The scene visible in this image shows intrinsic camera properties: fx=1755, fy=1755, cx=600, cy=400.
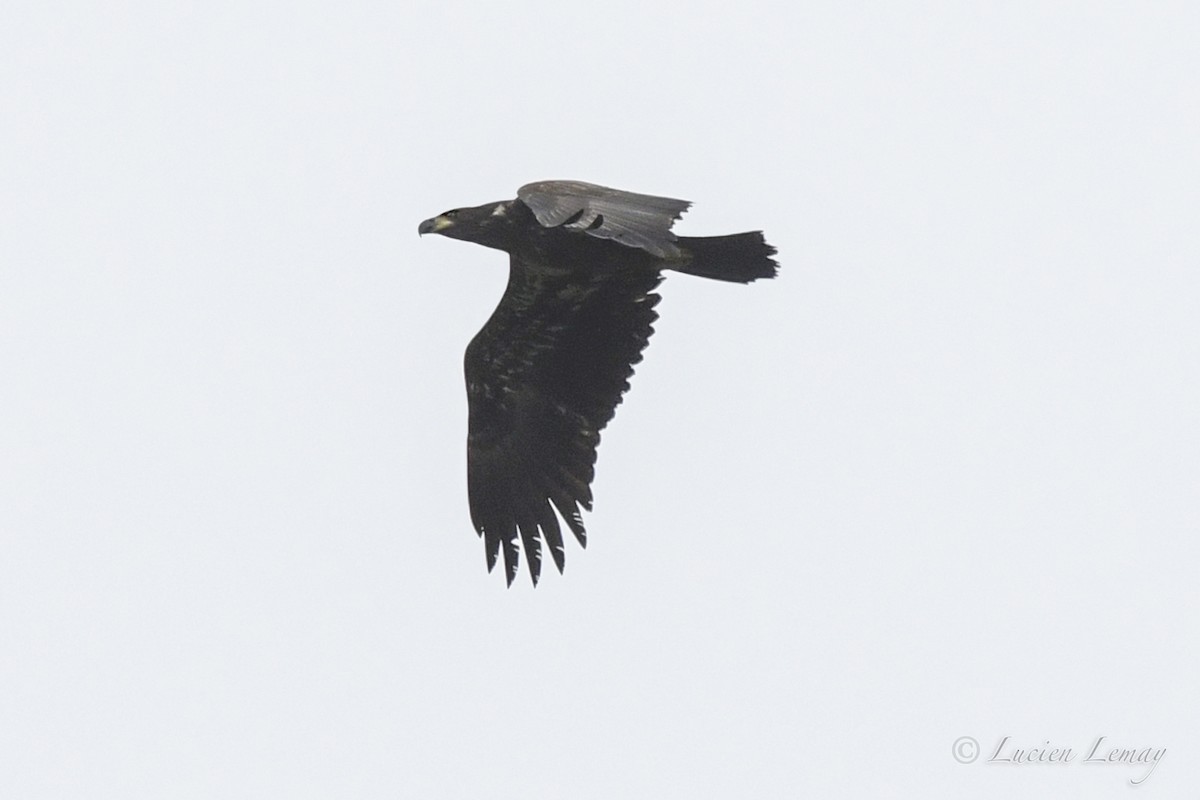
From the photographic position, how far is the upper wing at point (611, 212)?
32.7 ft

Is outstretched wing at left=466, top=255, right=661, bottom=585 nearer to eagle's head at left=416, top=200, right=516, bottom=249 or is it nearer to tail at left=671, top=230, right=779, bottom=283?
eagle's head at left=416, top=200, right=516, bottom=249

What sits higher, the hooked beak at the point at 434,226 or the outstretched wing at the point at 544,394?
the hooked beak at the point at 434,226

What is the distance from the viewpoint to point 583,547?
12492mm

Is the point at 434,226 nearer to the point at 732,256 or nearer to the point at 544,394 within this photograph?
the point at 544,394

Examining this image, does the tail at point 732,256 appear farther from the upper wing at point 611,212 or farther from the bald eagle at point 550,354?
the upper wing at point 611,212

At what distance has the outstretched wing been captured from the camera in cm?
1213

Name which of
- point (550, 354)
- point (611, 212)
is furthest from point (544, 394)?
point (611, 212)

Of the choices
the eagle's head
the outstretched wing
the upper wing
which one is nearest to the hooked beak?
the eagle's head

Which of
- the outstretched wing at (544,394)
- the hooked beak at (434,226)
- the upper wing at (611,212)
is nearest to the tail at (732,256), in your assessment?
the outstretched wing at (544,394)

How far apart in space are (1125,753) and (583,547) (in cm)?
390

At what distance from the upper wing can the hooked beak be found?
1.28m

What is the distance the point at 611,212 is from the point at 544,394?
2.63 m

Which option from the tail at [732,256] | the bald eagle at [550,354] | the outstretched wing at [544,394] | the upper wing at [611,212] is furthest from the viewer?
the outstretched wing at [544,394]

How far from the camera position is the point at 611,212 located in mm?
10266
